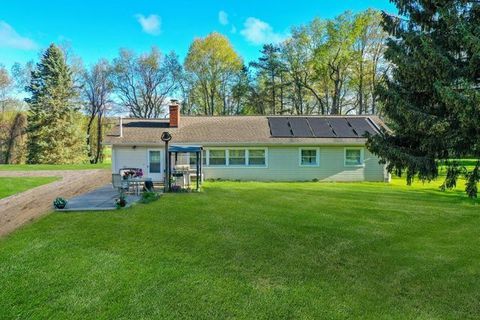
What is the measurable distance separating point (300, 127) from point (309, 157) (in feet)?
7.02

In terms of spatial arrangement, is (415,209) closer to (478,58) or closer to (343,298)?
(478,58)

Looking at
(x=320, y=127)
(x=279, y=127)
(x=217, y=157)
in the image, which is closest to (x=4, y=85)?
(x=217, y=157)

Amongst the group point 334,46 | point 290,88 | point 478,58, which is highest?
point 334,46

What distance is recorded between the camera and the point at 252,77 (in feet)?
115

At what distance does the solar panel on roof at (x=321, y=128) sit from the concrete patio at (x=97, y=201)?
34.6ft

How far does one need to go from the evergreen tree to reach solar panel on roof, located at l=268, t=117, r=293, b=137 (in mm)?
18634

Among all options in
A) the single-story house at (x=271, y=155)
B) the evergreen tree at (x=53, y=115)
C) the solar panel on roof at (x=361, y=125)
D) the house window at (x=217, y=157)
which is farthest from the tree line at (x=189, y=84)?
the house window at (x=217, y=157)

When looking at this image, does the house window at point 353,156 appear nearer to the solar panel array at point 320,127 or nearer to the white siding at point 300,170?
the white siding at point 300,170

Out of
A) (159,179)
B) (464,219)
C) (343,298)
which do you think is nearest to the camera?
(343,298)

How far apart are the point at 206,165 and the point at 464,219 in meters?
11.7

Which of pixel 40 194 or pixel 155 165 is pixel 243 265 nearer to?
pixel 40 194

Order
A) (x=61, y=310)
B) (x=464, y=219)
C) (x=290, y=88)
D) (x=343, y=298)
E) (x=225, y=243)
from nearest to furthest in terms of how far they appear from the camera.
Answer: (x=61, y=310) < (x=343, y=298) < (x=225, y=243) < (x=464, y=219) < (x=290, y=88)

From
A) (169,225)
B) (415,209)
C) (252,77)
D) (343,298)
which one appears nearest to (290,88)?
(252,77)

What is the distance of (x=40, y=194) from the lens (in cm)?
1285
